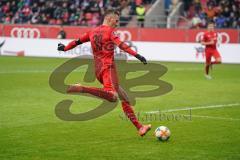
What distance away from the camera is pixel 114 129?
12531 mm

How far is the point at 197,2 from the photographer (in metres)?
41.2

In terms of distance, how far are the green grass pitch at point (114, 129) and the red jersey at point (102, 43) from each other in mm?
1419

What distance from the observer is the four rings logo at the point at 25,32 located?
133 ft

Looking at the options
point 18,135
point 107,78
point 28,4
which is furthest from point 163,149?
point 28,4

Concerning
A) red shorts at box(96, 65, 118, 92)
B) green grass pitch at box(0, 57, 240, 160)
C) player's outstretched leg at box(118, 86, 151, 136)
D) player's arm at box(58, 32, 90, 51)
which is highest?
player's arm at box(58, 32, 90, 51)

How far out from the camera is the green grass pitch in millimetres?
9953

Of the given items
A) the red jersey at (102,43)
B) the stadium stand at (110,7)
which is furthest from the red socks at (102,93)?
the stadium stand at (110,7)

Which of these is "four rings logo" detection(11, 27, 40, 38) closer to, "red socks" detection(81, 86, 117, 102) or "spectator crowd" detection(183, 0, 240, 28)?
"spectator crowd" detection(183, 0, 240, 28)

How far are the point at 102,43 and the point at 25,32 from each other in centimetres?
2969

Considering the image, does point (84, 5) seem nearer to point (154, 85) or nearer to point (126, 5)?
point (126, 5)

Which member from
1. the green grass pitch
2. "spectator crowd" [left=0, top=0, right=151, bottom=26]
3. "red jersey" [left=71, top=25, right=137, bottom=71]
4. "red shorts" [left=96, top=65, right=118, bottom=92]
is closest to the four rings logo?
"spectator crowd" [left=0, top=0, right=151, bottom=26]

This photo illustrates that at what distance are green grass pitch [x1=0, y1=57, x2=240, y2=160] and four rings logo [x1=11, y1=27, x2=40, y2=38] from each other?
60.7ft

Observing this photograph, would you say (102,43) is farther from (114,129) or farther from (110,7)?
(110,7)

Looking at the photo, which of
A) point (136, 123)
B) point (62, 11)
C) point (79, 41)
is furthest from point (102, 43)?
point (62, 11)
